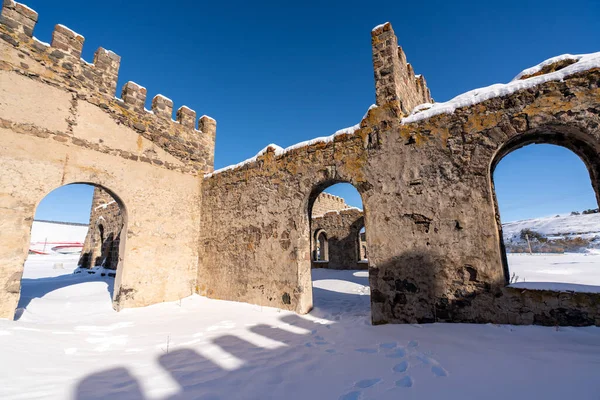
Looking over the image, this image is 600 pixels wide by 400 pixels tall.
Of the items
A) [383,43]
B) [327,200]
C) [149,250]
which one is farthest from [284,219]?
[327,200]

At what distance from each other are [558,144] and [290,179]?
3925mm

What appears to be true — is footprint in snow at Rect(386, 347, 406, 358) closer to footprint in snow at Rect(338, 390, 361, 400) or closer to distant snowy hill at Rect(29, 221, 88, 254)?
footprint in snow at Rect(338, 390, 361, 400)

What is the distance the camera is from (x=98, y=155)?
5.17 m

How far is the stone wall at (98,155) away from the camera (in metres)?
4.15

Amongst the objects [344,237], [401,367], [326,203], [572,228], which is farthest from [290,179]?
[572,228]

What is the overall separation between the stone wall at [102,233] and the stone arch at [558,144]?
35.6 ft

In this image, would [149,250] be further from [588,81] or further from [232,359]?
[588,81]

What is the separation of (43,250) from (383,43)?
2863 centimetres

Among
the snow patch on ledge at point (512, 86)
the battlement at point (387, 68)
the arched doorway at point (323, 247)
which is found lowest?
the arched doorway at point (323, 247)

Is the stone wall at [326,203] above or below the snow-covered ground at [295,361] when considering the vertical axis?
above

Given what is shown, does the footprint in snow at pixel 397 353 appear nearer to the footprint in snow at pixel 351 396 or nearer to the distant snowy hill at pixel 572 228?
the footprint in snow at pixel 351 396

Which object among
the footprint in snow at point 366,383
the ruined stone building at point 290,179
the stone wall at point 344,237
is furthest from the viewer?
the stone wall at point 344,237

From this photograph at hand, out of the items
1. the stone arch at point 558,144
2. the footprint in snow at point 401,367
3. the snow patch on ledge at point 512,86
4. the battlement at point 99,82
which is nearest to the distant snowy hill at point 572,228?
the stone arch at point 558,144

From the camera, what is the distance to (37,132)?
4.44 metres
